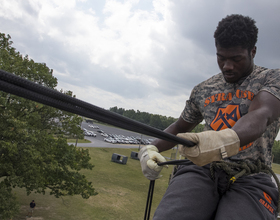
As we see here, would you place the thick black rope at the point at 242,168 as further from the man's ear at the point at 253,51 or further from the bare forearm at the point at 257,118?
the man's ear at the point at 253,51

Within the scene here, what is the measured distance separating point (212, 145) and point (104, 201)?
22383 millimetres

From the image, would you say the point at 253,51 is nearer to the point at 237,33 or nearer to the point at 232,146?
the point at 237,33

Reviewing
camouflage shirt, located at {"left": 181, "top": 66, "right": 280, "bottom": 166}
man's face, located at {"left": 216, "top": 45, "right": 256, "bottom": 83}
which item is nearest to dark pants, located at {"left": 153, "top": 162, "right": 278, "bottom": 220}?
camouflage shirt, located at {"left": 181, "top": 66, "right": 280, "bottom": 166}

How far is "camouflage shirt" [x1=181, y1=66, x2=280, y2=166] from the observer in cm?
216

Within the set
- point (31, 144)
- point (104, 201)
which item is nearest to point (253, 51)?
point (31, 144)

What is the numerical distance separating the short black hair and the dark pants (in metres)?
1.32

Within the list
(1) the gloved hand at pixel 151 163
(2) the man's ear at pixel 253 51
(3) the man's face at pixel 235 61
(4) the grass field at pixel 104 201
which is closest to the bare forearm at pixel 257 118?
(3) the man's face at pixel 235 61

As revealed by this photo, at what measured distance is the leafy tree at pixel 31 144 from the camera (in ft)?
40.8

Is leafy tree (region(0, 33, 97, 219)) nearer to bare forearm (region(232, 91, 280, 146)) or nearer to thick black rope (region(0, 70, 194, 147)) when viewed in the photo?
thick black rope (region(0, 70, 194, 147))

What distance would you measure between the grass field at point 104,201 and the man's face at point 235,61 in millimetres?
19030

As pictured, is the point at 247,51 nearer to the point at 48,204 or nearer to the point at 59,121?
the point at 59,121

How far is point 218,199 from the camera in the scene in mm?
2107

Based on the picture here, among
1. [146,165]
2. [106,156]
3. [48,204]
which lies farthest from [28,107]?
[106,156]

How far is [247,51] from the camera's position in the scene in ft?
7.35
